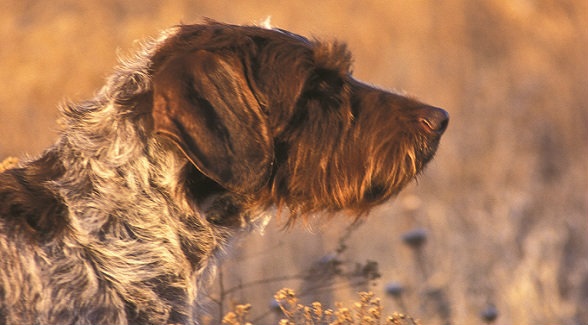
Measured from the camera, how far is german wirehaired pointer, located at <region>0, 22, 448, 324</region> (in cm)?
291

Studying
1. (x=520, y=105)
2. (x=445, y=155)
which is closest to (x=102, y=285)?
(x=445, y=155)

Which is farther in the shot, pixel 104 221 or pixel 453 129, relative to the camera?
pixel 453 129

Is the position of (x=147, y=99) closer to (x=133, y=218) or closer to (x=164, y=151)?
(x=164, y=151)

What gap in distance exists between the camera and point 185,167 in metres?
3.11

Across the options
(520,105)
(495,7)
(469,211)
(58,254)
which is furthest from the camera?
(495,7)

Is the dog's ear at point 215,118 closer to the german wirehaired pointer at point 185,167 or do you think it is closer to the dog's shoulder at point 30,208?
the german wirehaired pointer at point 185,167

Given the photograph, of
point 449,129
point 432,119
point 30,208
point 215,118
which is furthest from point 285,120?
point 449,129

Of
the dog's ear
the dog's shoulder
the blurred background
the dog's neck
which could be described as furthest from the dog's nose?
the blurred background

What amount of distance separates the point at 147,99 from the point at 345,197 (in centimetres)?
88

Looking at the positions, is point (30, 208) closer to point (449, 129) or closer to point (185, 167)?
point (185, 167)

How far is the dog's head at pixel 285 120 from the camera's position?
2963mm

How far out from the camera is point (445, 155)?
9031mm

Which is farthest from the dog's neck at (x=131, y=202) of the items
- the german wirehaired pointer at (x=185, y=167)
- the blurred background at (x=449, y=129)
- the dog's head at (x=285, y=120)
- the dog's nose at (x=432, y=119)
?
the blurred background at (x=449, y=129)

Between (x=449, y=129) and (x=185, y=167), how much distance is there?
6465 mm
